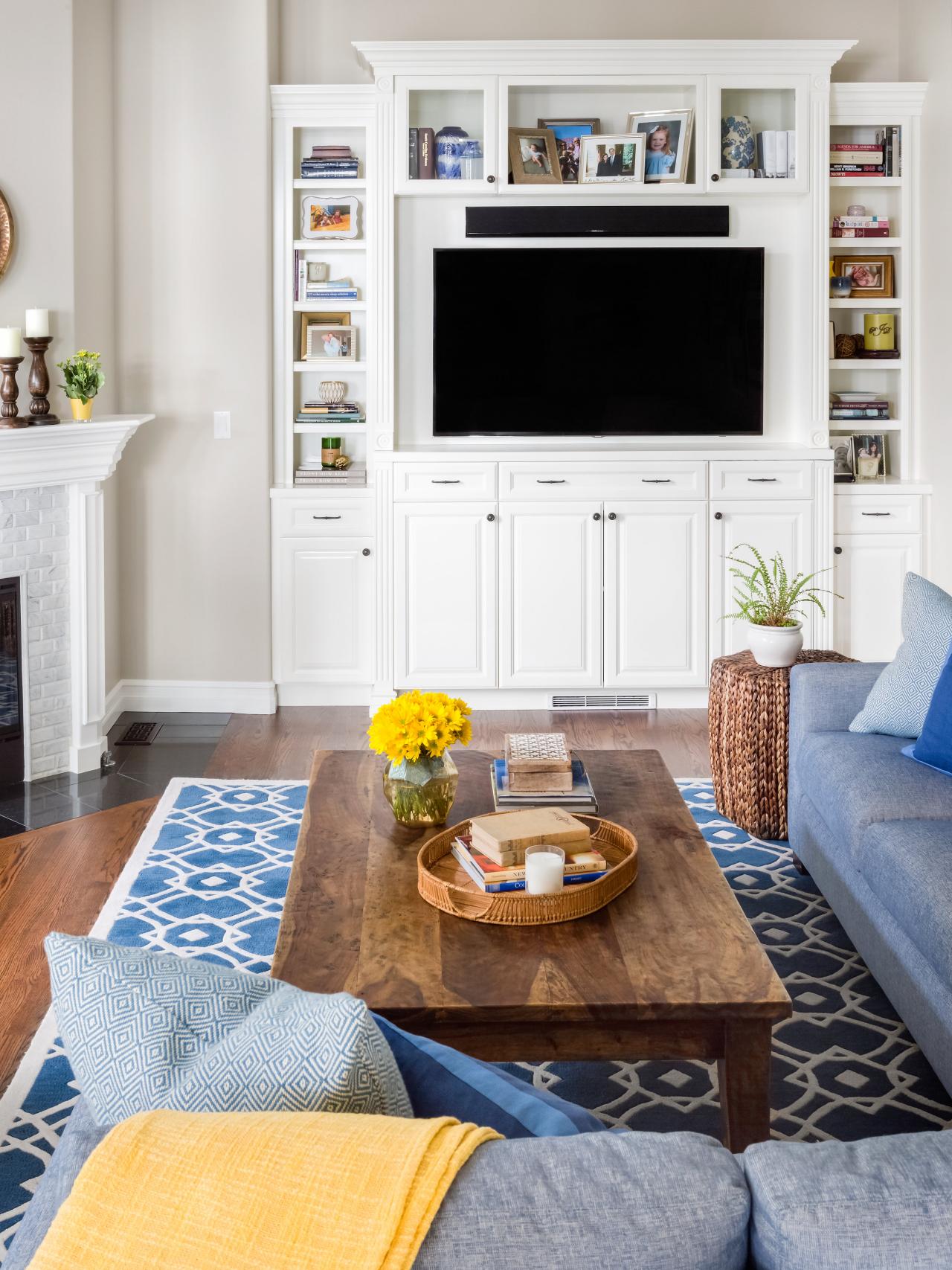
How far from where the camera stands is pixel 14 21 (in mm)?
4320

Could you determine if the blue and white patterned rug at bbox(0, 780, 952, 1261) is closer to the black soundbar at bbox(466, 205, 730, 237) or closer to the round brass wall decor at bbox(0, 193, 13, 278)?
the round brass wall decor at bbox(0, 193, 13, 278)

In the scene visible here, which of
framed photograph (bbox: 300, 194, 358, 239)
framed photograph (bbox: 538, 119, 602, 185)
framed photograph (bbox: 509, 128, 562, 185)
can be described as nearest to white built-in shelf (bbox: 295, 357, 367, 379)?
framed photograph (bbox: 300, 194, 358, 239)

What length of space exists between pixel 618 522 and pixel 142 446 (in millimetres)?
1928

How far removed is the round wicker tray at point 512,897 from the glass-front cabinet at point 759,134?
11.9 feet

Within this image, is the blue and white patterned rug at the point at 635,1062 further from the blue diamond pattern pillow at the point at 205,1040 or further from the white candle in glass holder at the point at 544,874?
the blue diamond pattern pillow at the point at 205,1040

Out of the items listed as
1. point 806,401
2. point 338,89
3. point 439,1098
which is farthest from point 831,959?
point 338,89

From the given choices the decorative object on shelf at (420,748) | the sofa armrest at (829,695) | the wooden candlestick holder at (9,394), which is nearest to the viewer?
the decorative object on shelf at (420,748)

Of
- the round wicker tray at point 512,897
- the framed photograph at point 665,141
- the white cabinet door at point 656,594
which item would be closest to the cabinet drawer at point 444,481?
the white cabinet door at point 656,594

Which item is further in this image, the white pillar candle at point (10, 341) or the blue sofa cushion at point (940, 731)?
the white pillar candle at point (10, 341)

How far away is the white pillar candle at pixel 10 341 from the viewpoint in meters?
4.26

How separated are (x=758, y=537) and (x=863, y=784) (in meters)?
2.56

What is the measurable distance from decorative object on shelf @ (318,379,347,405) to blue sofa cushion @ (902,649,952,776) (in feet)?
10.4

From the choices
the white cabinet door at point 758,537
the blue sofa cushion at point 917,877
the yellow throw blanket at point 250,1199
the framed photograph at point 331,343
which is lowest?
the blue sofa cushion at point 917,877

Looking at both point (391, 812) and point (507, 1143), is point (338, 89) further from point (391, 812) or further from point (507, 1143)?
point (507, 1143)
